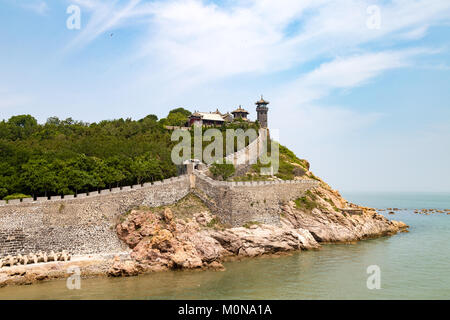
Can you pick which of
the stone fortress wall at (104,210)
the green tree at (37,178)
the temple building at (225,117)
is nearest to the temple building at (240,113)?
the temple building at (225,117)

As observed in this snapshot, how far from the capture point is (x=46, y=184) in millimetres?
34531

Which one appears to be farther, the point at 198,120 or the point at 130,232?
the point at 198,120

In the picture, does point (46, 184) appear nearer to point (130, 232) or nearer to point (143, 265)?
point (130, 232)

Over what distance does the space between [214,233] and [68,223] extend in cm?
1369

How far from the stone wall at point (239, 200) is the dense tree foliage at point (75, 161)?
743 cm

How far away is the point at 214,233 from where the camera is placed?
36.5 meters

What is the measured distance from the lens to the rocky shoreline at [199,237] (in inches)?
1158

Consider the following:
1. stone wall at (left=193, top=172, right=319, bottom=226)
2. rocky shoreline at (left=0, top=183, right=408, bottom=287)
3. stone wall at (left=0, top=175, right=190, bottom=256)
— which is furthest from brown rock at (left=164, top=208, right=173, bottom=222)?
stone wall at (left=193, top=172, right=319, bottom=226)

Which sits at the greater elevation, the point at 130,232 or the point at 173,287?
the point at 130,232

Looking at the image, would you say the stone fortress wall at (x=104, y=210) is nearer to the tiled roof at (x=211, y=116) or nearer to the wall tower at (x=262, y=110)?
the wall tower at (x=262, y=110)
